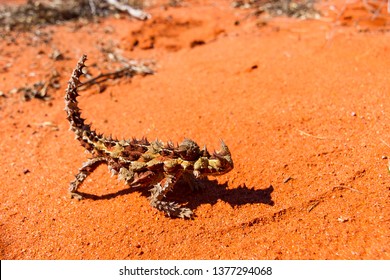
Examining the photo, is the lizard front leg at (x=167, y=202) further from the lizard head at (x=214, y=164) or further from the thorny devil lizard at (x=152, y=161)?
the lizard head at (x=214, y=164)

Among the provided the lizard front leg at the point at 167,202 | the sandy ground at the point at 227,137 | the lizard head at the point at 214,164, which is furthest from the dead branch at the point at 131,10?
the lizard head at the point at 214,164

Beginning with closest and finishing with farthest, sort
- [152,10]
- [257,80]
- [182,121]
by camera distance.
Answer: [182,121] → [257,80] → [152,10]

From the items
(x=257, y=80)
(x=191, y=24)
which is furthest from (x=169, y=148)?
(x=191, y=24)

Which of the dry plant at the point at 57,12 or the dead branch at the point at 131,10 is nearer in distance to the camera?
the dry plant at the point at 57,12

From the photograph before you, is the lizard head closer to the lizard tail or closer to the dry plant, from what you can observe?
the lizard tail

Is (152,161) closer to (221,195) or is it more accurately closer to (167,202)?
(167,202)

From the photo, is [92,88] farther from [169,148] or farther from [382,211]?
[382,211]
